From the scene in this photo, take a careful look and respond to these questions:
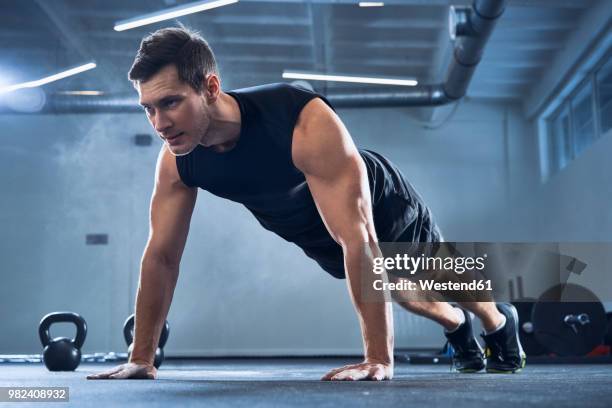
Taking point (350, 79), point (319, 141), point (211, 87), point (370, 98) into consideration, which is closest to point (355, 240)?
point (319, 141)

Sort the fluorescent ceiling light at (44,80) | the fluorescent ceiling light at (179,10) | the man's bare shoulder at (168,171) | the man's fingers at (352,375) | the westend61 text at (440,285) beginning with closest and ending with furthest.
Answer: the man's fingers at (352,375), the man's bare shoulder at (168,171), the westend61 text at (440,285), the fluorescent ceiling light at (179,10), the fluorescent ceiling light at (44,80)

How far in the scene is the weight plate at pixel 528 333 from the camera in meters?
4.31

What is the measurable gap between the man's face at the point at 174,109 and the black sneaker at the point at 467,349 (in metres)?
1.18

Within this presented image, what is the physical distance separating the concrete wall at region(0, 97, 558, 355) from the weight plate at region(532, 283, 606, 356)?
2651 millimetres

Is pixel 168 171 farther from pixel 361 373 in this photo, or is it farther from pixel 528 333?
pixel 528 333

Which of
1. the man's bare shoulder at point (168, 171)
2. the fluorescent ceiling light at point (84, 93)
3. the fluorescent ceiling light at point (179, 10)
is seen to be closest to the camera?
the man's bare shoulder at point (168, 171)

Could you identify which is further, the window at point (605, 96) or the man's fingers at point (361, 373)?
the window at point (605, 96)

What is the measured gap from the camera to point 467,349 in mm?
2344

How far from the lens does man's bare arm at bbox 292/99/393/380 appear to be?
149 cm

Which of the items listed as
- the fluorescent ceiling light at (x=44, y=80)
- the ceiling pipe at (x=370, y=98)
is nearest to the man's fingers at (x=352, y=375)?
the ceiling pipe at (x=370, y=98)

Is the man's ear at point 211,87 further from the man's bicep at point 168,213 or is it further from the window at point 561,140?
the window at point 561,140

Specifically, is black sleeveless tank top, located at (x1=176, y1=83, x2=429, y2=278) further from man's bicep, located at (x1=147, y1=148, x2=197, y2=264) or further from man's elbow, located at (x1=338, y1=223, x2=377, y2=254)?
man's elbow, located at (x1=338, y1=223, x2=377, y2=254)

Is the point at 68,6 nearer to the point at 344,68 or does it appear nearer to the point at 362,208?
the point at 344,68

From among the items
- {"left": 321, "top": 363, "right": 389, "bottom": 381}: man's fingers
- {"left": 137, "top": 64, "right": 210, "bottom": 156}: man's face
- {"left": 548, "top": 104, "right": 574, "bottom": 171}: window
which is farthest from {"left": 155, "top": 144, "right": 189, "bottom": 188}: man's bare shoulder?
{"left": 548, "top": 104, "right": 574, "bottom": 171}: window
